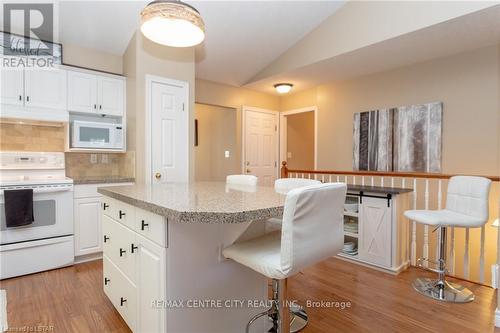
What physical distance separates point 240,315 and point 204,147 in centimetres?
466

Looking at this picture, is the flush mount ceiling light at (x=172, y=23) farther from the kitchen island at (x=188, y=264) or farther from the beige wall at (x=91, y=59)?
the beige wall at (x=91, y=59)

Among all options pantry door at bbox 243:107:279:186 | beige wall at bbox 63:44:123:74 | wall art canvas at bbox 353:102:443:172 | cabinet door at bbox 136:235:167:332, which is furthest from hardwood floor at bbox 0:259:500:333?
pantry door at bbox 243:107:279:186

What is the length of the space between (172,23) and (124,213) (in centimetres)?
129

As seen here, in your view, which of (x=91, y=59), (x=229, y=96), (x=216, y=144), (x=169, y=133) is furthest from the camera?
(x=216, y=144)

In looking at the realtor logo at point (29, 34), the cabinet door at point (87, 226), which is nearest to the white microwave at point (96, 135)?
the cabinet door at point (87, 226)

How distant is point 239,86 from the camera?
512 centimetres

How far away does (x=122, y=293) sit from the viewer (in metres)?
1.82

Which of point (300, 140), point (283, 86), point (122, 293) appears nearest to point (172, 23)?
point (122, 293)

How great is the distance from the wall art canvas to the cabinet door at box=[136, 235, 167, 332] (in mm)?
3699

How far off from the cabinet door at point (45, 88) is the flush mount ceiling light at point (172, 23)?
1.82 meters

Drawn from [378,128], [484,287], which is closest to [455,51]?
[378,128]

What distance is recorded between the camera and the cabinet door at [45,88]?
2945 millimetres

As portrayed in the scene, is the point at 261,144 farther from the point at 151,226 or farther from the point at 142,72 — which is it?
the point at 151,226

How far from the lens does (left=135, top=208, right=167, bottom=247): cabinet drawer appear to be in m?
1.30
